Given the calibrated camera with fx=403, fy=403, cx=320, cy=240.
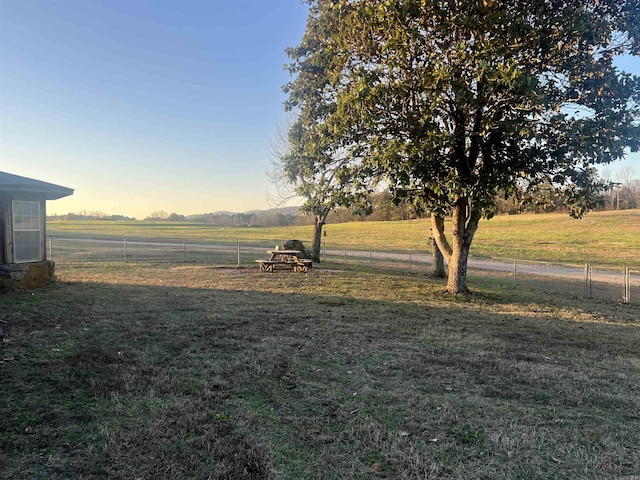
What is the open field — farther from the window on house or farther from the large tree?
the window on house

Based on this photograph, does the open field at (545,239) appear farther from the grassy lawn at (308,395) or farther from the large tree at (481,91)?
the grassy lawn at (308,395)

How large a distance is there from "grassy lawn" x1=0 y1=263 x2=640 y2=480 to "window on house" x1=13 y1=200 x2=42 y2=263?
2.73 metres

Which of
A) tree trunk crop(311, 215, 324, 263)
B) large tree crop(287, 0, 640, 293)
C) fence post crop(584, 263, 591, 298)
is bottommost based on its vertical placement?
fence post crop(584, 263, 591, 298)

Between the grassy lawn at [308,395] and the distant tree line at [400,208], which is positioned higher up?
the distant tree line at [400,208]

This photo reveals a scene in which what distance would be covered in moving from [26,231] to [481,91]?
471 inches

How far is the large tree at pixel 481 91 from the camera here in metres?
8.05

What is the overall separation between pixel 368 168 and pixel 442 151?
1.93 metres

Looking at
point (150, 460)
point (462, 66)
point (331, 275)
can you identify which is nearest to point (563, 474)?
point (150, 460)

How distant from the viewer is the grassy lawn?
285cm

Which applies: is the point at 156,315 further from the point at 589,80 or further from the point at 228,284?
the point at 589,80

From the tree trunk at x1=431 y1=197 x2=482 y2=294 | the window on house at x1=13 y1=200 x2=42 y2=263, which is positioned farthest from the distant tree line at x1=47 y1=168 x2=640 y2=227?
the window on house at x1=13 y1=200 x2=42 y2=263

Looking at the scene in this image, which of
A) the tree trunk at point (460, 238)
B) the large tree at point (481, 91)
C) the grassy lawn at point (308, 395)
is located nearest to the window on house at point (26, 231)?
the grassy lawn at point (308, 395)

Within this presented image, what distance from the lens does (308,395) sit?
4035 millimetres

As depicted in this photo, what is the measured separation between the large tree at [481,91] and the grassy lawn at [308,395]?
3606 millimetres
